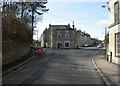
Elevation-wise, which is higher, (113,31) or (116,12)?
(116,12)

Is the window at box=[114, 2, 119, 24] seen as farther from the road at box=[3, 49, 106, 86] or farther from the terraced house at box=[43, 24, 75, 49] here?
the terraced house at box=[43, 24, 75, 49]

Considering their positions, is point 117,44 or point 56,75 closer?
point 56,75

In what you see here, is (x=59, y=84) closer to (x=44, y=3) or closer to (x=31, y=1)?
(x=31, y=1)

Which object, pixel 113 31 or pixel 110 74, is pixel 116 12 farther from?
pixel 110 74

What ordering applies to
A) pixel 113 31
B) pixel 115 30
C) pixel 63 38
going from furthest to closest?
pixel 63 38
pixel 113 31
pixel 115 30

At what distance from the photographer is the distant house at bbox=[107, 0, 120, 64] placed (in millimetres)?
28234

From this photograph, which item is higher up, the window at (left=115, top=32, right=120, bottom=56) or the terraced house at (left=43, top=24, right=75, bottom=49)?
the terraced house at (left=43, top=24, right=75, bottom=49)

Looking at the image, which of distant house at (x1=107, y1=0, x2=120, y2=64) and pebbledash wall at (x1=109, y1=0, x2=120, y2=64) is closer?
distant house at (x1=107, y1=0, x2=120, y2=64)

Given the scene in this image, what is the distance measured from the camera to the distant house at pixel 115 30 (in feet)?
92.6

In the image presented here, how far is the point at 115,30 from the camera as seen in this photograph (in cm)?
2898

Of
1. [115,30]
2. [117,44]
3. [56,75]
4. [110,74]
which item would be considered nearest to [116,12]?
[115,30]

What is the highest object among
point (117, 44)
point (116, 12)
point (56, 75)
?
point (116, 12)

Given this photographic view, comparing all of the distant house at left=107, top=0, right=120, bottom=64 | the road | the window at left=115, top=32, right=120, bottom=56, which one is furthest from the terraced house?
the road

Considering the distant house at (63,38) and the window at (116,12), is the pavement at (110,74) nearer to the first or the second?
the window at (116,12)
